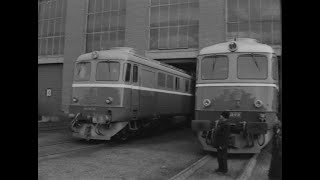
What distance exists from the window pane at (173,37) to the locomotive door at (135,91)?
32.3 ft

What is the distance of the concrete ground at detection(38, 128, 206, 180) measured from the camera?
7906mm

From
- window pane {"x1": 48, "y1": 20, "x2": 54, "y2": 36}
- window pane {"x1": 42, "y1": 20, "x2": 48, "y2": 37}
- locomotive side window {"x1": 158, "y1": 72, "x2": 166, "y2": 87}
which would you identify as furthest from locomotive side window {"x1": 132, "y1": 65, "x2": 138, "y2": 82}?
window pane {"x1": 42, "y1": 20, "x2": 48, "y2": 37}

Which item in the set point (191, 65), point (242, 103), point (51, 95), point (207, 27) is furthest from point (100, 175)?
point (51, 95)

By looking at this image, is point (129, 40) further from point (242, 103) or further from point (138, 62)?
point (242, 103)

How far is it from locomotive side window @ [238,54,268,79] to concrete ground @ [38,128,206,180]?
3.00 metres

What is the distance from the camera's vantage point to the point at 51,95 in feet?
→ 87.9

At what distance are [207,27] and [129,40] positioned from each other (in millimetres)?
5523

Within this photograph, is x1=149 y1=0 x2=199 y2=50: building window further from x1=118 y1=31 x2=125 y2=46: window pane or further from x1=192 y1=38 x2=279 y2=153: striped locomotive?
x1=192 y1=38 x2=279 y2=153: striped locomotive

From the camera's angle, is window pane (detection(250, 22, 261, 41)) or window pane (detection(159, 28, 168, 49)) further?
window pane (detection(159, 28, 168, 49))

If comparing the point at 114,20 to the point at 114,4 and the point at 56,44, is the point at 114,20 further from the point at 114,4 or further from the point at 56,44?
the point at 56,44

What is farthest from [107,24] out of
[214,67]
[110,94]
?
[214,67]

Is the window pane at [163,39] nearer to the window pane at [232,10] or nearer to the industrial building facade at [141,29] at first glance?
the industrial building facade at [141,29]
